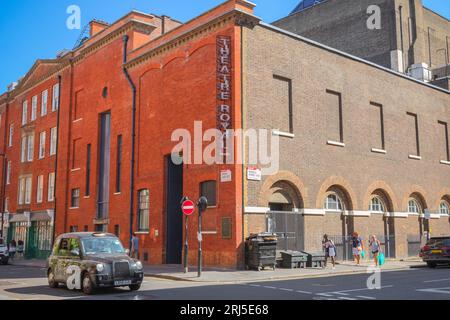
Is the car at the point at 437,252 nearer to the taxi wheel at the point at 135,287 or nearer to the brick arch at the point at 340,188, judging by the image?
the brick arch at the point at 340,188

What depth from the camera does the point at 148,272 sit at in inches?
845

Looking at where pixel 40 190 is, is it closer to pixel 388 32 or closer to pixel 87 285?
pixel 87 285

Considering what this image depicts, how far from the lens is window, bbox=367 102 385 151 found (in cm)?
3057

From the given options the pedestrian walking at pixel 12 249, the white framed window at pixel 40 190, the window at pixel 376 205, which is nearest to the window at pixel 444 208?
the window at pixel 376 205

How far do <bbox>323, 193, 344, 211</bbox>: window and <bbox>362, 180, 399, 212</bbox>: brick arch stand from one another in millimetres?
2194

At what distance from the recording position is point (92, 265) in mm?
14195

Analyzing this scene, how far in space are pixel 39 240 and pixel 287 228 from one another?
81.9 feet

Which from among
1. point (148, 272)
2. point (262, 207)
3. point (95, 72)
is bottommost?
point (148, 272)

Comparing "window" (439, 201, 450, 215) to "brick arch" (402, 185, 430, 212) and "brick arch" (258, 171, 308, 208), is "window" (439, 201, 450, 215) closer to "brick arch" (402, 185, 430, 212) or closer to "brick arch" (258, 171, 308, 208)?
"brick arch" (402, 185, 430, 212)

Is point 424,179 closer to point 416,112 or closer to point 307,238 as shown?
point 416,112

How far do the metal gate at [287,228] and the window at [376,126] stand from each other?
883 cm

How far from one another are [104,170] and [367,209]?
683 inches

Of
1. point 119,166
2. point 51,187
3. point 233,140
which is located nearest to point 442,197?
point 233,140

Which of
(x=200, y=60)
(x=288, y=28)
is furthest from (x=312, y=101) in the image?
(x=288, y=28)
